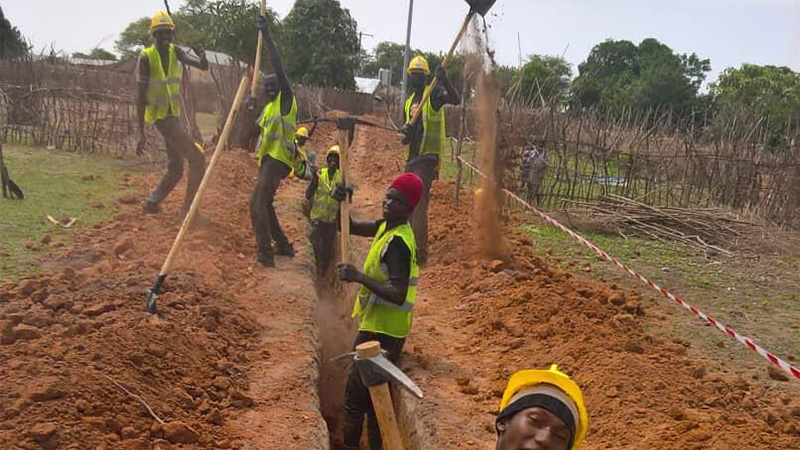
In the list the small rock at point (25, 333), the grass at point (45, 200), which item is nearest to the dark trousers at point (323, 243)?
the grass at point (45, 200)

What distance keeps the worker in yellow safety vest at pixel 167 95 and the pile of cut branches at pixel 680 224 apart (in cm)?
701

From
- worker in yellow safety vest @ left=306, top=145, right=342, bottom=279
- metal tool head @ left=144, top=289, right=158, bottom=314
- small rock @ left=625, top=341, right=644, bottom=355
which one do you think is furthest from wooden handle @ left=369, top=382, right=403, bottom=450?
worker in yellow safety vest @ left=306, top=145, right=342, bottom=279

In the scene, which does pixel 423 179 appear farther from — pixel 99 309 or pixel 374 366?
pixel 374 366

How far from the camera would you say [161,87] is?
7508 millimetres

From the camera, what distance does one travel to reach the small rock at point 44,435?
321cm

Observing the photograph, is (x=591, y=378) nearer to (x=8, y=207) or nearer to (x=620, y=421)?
(x=620, y=421)

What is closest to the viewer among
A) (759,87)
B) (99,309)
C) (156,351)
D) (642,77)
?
(156,351)

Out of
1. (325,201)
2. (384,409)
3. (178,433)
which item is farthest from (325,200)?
(384,409)

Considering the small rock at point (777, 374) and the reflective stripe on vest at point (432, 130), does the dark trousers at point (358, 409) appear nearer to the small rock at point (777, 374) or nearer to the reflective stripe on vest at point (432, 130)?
the small rock at point (777, 374)

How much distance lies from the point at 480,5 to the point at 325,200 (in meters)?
2.66

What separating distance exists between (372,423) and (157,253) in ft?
9.88

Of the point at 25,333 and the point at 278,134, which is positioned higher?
the point at 278,134

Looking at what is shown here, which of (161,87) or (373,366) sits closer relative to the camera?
(373,366)

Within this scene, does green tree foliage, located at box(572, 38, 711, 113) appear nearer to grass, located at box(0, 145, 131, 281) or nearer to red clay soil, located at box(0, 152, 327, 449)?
grass, located at box(0, 145, 131, 281)
